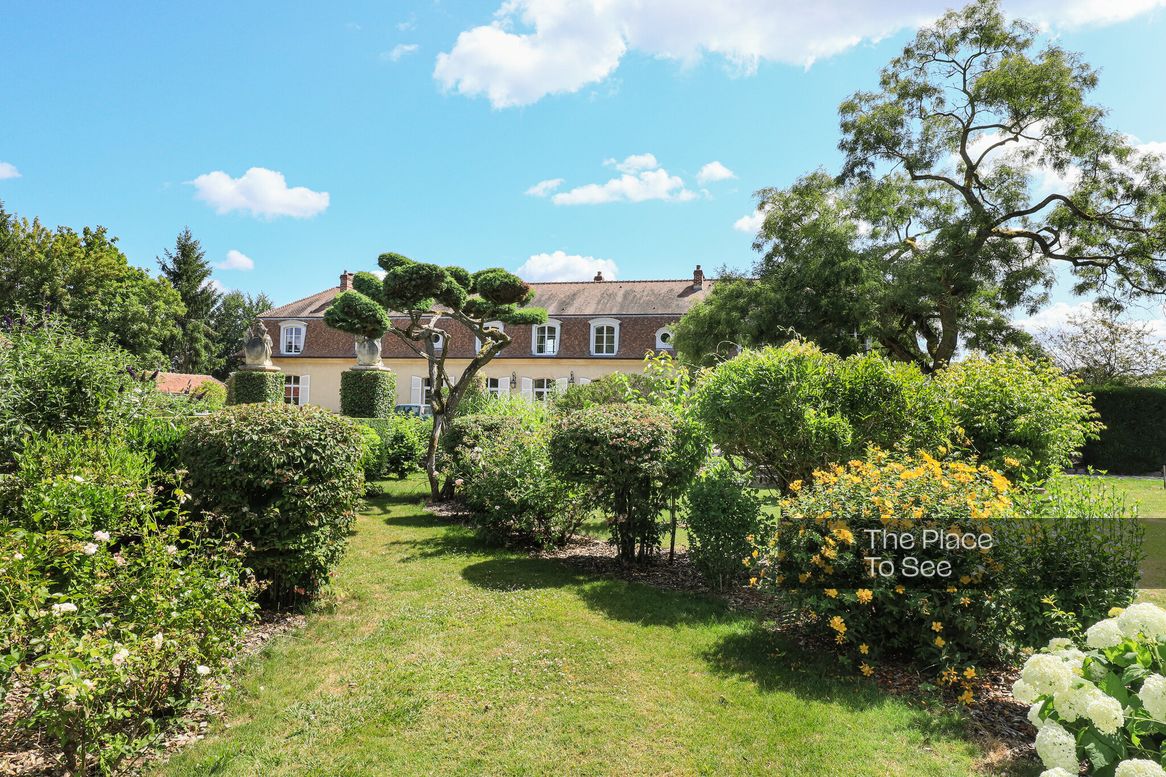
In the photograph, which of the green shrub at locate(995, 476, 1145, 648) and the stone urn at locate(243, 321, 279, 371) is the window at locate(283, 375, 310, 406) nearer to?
the stone urn at locate(243, 321, 279, 371)

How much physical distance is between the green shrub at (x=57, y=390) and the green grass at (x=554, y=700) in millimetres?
2860

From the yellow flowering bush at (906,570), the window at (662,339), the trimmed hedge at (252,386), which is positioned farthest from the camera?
the window at (662,339)

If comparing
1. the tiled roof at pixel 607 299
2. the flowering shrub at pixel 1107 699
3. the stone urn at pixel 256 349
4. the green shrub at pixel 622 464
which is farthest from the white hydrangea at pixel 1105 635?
the tiled roof at pixel 607 299

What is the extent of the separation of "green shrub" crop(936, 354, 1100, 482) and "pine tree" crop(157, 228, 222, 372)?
40.8m

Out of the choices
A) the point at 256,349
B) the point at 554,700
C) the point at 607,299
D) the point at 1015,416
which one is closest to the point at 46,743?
A: the point at 554,700

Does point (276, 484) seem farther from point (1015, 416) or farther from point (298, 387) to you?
point (298, 387)


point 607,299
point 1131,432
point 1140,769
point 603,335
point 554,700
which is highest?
point 607,299

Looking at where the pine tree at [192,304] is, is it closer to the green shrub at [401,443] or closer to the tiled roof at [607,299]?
the tiled roof at [607,299]

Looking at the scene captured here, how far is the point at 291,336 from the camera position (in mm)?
27859

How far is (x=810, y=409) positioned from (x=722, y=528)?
1.49 meters

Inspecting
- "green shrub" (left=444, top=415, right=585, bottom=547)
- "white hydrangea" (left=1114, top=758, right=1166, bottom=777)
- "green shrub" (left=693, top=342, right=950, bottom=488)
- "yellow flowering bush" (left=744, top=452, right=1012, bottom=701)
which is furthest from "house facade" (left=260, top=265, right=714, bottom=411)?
"white hydrangea" (left=1114, top=758, right=1166, bottom=777)

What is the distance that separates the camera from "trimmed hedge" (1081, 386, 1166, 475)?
51.9 feet

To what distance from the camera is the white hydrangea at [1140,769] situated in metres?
1.94

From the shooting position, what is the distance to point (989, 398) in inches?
245
